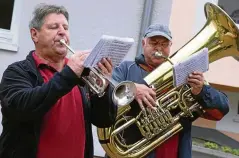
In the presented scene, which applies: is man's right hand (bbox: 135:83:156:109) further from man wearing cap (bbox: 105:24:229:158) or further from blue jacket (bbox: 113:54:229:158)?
blue jacket (bbox: 113:54:229:158)

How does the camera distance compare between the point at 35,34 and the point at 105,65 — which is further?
the point at 35,34

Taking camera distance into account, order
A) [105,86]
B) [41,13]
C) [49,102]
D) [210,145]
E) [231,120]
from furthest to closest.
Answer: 1. [231,120]
2. [210,145]
3. [41,13]
4. [105,86]
5. [49,102]

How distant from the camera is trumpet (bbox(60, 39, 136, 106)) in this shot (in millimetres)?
2059

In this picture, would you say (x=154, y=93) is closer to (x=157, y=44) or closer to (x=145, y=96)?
(x=145, y=96)

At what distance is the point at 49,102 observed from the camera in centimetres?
195

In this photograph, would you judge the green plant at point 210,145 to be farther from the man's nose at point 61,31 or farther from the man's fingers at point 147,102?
the man's nose at point 61,31

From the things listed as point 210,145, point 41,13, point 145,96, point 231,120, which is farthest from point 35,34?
point 231,120

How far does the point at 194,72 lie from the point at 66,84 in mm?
909

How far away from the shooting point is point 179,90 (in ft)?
9.44

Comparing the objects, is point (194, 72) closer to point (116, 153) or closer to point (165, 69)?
point (165, 69)

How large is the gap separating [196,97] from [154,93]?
0.25 metres

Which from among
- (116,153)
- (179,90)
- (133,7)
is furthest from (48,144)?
(133,7)

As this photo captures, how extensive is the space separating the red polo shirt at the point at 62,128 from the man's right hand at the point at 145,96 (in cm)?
52

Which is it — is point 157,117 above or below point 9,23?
below
